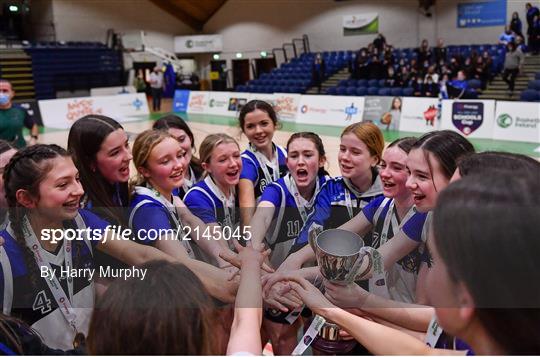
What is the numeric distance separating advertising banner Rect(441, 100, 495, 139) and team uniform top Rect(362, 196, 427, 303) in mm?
9617

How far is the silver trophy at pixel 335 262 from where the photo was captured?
1.55m

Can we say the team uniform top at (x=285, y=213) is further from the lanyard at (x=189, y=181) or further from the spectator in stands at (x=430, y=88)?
the spectator in stands at (x=430, y=88)

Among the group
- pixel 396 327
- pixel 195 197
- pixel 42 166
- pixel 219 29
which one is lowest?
pixel 396 327

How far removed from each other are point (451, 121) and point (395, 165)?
9861 millimetres

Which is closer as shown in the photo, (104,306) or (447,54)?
(104,306)

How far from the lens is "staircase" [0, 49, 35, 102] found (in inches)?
807

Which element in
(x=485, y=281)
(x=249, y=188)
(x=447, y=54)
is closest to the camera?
(x=485, y=281)

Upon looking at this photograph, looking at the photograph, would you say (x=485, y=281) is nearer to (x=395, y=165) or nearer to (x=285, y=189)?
(x=395, y=165)

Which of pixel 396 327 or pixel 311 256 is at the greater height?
pixel 311 256

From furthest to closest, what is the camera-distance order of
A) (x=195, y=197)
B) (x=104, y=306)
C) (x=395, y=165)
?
(x=195, y=197)
(x=395, y=165)
(x=104, y=306)

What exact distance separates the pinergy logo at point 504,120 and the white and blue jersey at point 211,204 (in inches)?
382

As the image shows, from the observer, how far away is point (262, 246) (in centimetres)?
194

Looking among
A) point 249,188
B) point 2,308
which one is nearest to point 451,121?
point 249,188

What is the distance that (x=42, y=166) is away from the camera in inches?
69.8
